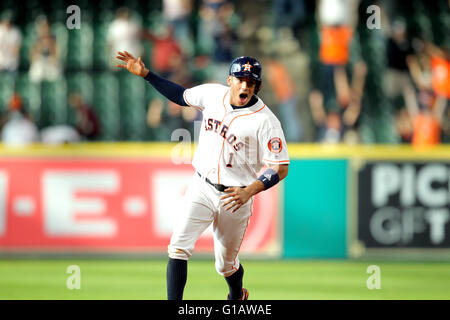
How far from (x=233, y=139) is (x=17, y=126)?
800 cm

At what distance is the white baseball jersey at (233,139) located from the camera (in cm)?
655

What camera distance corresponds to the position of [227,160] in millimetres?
6750

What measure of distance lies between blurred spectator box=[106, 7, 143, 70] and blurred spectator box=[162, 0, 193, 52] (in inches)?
27.4

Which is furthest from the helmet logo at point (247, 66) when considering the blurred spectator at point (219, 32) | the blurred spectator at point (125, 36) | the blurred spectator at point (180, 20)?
the blurred spectator at point (180, 20)

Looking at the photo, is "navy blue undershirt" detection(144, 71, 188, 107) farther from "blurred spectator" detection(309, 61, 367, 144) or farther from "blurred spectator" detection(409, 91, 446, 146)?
"blurred spectator" detection(409, 91, 446, 146)

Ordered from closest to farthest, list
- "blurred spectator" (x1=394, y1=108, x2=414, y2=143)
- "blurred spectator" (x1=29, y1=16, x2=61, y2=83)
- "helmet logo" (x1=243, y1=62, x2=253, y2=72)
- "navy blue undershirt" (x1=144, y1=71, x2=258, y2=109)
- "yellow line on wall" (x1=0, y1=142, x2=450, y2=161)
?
"helmet logo" (x1=243, y1=62, x2=253, y2=72), "navy blue undershirt" (x1=144, y1=71, x2=258, y2=109), "yellow line on wall" (x1=0, y1=142, x2=450, y2=161), "blurred spectator" (x1=394, y1=108, x2=414, y2=143), "blurred spectator" (x1=29, y1=16, x2=61, y2=83)

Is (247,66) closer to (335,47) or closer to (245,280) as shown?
(245,280)

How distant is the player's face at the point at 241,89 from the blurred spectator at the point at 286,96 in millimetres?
7167

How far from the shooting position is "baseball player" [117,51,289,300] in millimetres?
6508

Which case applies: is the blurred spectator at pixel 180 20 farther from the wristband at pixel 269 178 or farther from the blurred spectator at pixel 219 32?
the wristband at pixel 269 178

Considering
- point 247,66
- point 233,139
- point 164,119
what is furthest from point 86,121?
point 247,66

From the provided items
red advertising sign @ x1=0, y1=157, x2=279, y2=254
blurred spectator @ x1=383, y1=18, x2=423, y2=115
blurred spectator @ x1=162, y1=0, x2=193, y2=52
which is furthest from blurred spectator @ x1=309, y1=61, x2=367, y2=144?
blurred spectator @ x1=162, y1=0, x2=193, y2=52

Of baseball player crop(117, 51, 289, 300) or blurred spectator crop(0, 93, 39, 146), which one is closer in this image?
baseball player crop(117, 51, 289, 300)

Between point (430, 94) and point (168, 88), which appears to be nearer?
point (168, 88)
